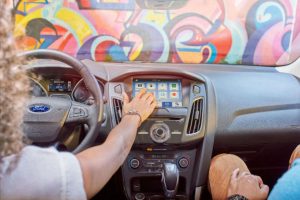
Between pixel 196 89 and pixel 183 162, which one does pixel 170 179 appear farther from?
pixel 196 89

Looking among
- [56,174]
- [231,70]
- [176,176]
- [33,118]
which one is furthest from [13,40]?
[231,70]

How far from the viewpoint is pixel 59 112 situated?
176 cm

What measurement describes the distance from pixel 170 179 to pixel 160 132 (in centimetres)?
18

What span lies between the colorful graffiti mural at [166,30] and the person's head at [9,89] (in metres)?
1.35

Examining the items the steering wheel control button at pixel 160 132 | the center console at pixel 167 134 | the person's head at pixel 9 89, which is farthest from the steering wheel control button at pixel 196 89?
the person's head at pixel 9 89

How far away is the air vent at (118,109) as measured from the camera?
→ 1947 millimetres

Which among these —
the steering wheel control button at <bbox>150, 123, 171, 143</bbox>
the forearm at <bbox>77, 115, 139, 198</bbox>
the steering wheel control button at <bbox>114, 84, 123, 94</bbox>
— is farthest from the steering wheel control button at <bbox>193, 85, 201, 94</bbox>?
the forearm at <bbox>77, 115, 139, 198</bbox>

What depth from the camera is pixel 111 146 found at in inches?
57.8

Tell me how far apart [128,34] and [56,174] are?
1.46 m

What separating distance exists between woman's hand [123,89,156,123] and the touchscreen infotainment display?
6 centimetres

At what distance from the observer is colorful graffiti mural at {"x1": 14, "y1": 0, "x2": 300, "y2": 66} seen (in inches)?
96.7

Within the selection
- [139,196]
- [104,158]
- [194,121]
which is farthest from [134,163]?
[104,158]

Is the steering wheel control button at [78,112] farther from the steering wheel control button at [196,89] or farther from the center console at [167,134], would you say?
the steering wheel control button at [196,89]

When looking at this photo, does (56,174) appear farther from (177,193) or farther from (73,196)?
(177,193)
